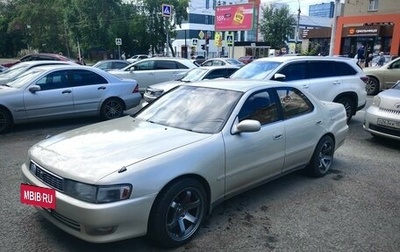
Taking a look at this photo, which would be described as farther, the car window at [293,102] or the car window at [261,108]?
the car window at [293,102]

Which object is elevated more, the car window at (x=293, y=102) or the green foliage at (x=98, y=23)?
the green foliage at (x=98, y=23)

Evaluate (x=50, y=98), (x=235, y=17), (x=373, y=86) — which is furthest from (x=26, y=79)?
(x=235, y=17)

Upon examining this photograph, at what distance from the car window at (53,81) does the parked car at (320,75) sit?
3977mm

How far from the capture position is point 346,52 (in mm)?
37469

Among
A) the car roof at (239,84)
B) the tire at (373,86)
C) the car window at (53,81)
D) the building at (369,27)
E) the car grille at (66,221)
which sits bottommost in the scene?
the tire at (373,86)

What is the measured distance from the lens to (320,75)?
28.7 feet

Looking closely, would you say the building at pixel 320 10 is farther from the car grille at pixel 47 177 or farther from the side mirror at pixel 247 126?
the car grille at pixel 47 177

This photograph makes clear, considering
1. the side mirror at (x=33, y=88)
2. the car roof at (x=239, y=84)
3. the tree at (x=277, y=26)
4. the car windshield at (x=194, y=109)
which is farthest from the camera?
the tree at (x=277, y=26)

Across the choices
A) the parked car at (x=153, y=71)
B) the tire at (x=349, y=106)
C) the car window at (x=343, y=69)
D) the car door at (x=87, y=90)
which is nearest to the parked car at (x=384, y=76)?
the car window at (x=343, y=69)

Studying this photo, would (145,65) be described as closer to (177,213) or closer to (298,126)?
(298,126)

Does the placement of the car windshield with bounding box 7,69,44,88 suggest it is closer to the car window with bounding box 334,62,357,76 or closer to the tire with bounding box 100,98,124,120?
the tire with bounding box 100,98,124,120

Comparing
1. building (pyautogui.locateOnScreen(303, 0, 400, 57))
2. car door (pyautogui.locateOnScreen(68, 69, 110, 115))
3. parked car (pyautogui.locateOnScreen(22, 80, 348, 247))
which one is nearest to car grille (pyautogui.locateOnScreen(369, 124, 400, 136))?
parked car (pyautogui.locateOnScreen(22, 80, 348, 247))

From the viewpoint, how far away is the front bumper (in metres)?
2.88

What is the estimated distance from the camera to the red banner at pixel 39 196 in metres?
3.10
